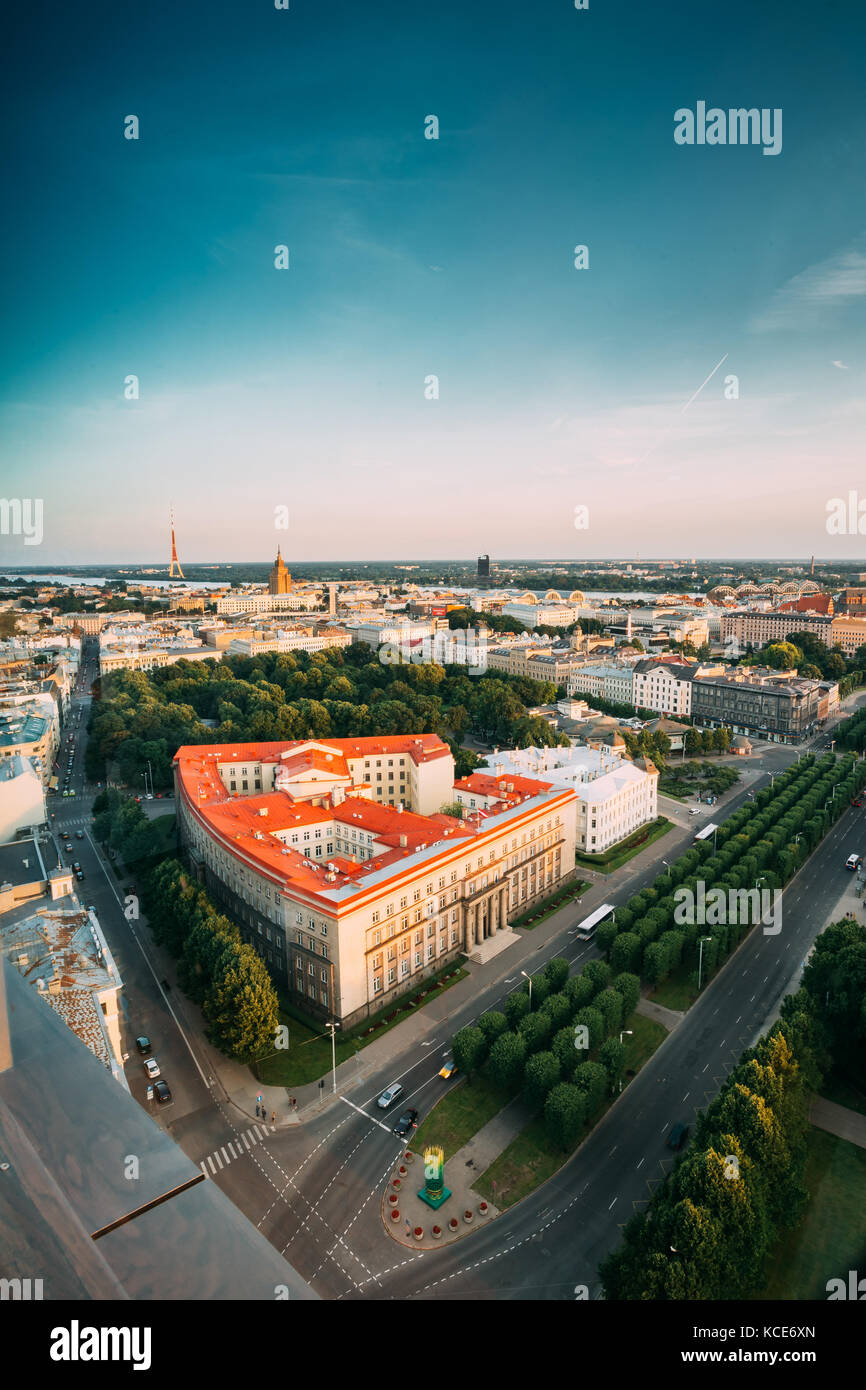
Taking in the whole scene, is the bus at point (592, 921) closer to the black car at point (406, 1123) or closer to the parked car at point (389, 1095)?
the parked car at point (389, 1095)

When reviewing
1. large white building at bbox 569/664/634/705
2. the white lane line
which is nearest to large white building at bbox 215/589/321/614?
large white building at bbox 569/664/634/705

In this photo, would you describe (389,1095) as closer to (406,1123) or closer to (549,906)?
(406,1123)

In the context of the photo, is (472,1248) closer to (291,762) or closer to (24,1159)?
(24,1159)

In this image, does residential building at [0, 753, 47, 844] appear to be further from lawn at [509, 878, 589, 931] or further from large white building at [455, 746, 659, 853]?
lawn at [509, 878, 589, 931]

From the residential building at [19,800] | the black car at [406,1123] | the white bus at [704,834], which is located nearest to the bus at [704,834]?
the white bus at [704,834]

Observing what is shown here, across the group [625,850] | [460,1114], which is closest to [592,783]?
[625,850]
